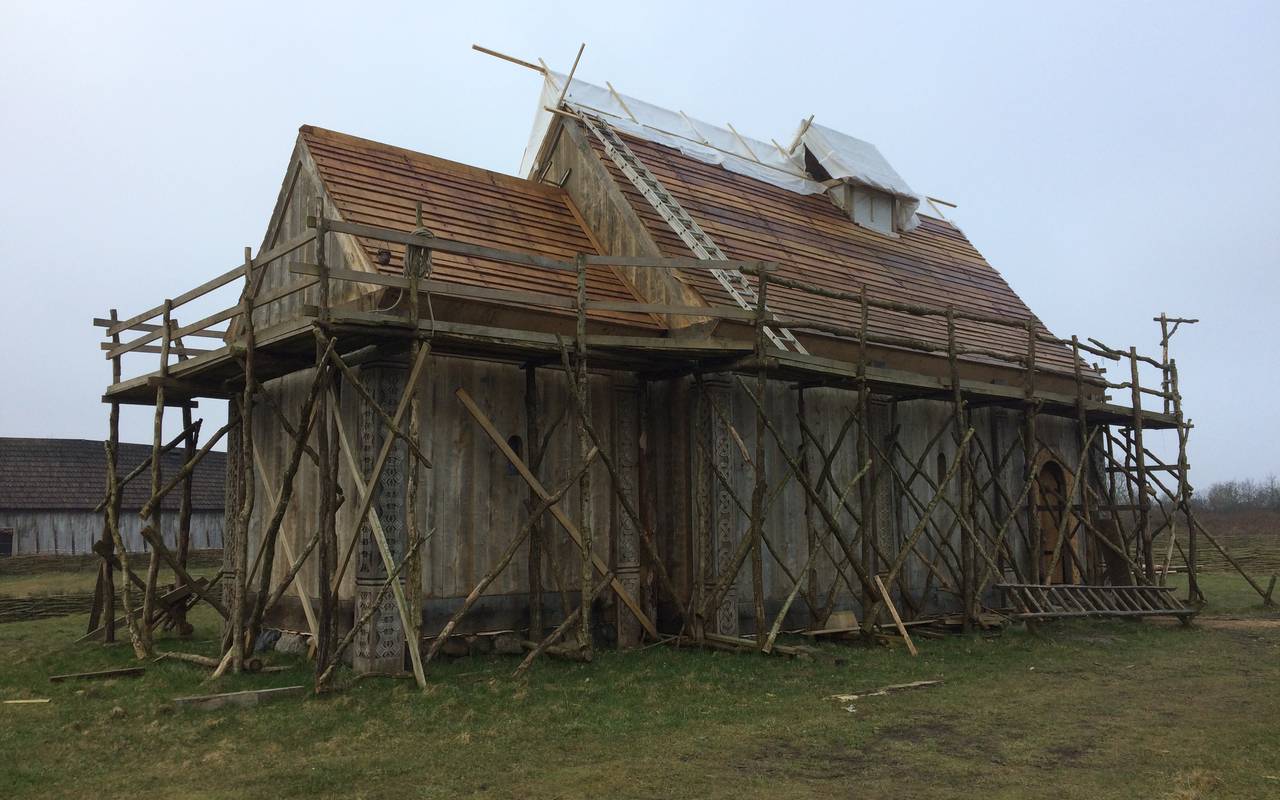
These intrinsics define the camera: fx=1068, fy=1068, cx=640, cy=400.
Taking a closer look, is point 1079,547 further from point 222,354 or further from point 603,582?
point 222,354

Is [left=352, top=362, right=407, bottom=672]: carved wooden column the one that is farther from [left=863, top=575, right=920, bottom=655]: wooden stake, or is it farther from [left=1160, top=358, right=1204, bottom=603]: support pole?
[left=1160, top=358, right=1204, bottom=603]: support pole

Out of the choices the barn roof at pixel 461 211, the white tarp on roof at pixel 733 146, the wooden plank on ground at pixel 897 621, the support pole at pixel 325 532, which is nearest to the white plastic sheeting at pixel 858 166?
the white tarp on roof at pixel 733 146

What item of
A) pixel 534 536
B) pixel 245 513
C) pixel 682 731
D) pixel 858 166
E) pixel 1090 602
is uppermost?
pixel 858 166

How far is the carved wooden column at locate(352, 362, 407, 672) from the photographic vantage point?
11.6m

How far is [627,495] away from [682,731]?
521 cm

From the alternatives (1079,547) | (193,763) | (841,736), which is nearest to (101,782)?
(193,763)

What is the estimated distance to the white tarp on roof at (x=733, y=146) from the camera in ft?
61.4

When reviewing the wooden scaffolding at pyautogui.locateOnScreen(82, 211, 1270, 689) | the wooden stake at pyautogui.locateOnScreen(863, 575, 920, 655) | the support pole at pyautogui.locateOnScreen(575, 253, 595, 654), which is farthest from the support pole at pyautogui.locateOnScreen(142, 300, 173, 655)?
the wooden stake at pyautogui.locateOnScreen(863, 575, 920, 655)

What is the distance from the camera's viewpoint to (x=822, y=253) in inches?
734

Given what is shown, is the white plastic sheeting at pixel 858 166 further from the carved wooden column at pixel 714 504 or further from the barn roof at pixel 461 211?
the carved wooden column at pixel 714 504

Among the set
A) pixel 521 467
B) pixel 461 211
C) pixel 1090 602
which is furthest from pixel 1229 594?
pixel 461 211

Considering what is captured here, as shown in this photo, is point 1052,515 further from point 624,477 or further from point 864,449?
point 624,477

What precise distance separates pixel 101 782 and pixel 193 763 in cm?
66

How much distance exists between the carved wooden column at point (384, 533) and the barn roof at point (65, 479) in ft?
83.6
